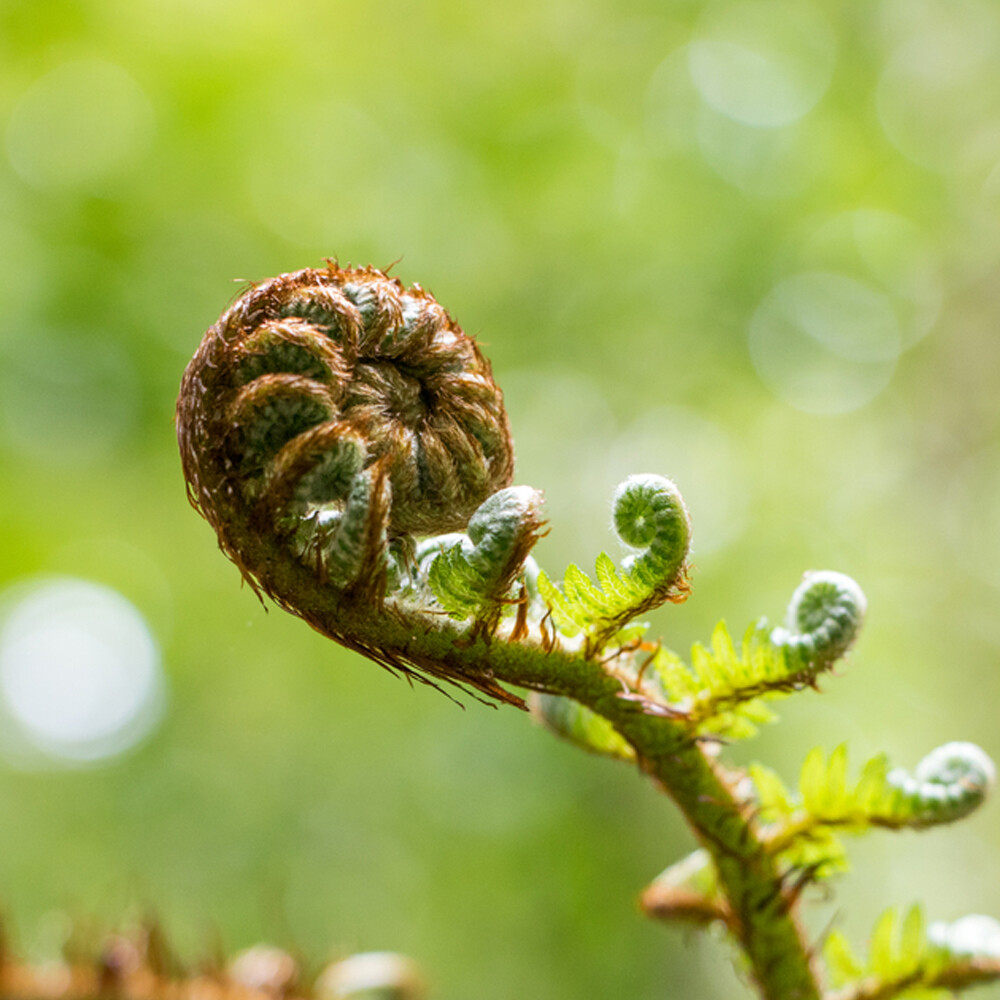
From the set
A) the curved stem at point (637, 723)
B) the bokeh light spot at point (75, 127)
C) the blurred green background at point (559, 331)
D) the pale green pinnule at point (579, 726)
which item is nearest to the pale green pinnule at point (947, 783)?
the curved stem at point (637, 723)

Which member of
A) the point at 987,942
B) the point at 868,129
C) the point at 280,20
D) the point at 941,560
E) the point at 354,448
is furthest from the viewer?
the point at 941,560

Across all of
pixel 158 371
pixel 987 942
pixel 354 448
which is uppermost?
pixel 158 371

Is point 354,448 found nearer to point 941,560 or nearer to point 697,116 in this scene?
point 697,116

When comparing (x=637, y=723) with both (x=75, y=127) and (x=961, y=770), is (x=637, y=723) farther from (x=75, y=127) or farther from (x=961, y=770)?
(x=75, y=127)

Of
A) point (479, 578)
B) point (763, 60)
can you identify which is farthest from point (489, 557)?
point (763, 60)

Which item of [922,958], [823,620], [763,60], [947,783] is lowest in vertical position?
[922,958]

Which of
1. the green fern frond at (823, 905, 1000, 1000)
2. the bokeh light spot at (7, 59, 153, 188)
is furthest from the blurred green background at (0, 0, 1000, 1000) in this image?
the green fern frond at (823, 905, 1000, 1000)

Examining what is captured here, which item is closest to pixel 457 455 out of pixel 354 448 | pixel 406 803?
pixel 354 448
